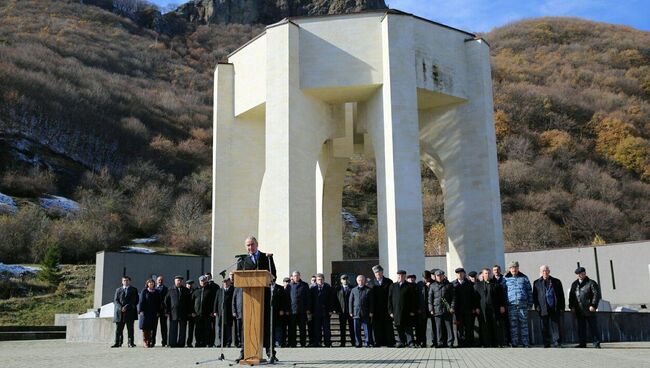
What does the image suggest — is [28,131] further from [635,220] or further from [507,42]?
[507,42]

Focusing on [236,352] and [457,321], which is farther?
[457,321]

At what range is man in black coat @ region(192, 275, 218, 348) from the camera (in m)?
14.1

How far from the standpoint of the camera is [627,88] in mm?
76500

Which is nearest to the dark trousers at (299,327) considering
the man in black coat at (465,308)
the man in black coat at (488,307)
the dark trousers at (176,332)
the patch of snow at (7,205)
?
the dark trousers at (176,332)

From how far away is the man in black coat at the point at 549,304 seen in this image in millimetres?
12703

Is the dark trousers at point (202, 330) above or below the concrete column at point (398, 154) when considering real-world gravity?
below

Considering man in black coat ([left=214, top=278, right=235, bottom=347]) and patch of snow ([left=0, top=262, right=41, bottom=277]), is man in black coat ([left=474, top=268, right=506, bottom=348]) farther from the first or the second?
patch of snow ([left=0, top=262, right=41, bottom=277])

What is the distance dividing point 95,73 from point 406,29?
70.6 meters

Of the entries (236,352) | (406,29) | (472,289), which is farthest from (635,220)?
(236,352)

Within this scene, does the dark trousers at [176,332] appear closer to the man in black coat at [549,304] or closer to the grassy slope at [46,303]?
the man in black coat at [549,304]

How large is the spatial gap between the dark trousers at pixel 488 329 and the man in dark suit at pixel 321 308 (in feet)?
10.5

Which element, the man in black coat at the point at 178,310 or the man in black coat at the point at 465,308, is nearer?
the man in black coat at the point at 465,308

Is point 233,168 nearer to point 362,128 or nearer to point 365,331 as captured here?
point 362,128

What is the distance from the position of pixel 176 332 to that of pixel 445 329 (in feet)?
19.9
